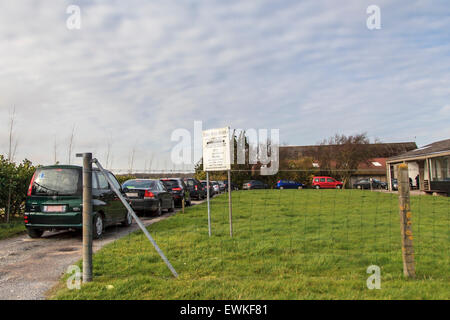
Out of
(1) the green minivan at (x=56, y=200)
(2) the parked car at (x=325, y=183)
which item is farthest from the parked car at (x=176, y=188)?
(2) the parked car at (x=325, y=183)

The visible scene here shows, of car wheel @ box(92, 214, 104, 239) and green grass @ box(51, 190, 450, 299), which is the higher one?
car wheel @ box(92, 214, 104, 239)

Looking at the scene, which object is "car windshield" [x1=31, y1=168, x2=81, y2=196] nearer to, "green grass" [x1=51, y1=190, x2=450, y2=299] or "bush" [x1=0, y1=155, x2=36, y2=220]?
"green grass" [x1=51, y1=190, x2=450, y2=299]

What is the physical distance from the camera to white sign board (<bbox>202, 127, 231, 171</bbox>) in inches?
324

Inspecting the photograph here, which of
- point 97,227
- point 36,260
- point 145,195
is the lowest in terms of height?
point 36,260

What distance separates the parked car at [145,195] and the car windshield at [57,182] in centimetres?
423

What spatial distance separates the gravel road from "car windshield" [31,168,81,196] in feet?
3.56

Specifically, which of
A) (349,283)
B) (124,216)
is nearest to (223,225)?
(124,216)

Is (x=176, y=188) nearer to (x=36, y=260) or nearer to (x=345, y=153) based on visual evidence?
(x=36, y=260)

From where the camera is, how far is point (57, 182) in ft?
25.1

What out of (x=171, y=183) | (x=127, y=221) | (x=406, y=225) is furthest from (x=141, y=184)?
(x=406, y=225)

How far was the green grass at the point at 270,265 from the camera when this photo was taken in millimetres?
3830

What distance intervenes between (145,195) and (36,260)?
6.58m

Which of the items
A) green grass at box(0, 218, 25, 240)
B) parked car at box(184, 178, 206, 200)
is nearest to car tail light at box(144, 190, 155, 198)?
green grass at box(0, 218, 25, 240)
